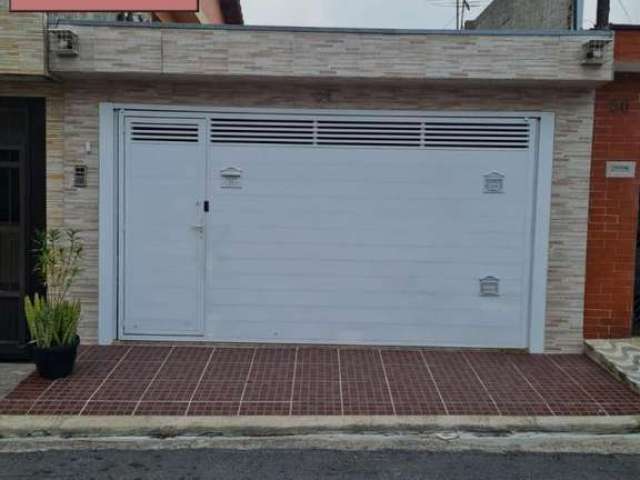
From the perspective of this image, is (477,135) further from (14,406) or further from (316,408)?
(14,406)

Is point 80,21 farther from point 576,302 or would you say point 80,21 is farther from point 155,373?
point 576,302

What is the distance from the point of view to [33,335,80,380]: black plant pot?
576 centimetres

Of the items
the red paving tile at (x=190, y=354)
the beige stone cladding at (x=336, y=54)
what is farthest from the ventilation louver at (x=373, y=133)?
the red paving tile at (x=190, y=354)

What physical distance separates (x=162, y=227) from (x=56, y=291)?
1274mm

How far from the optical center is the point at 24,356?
658 centimetres

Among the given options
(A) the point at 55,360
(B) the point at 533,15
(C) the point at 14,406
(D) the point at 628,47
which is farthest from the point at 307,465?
(B) the point at 533,15

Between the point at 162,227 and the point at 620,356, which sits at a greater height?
the point at 162,227

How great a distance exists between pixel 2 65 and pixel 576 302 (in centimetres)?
613

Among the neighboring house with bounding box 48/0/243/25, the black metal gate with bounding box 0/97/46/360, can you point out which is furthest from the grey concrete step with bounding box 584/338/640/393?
the neighboring house with bounding box 48/0/243/25

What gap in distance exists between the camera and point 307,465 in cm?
445

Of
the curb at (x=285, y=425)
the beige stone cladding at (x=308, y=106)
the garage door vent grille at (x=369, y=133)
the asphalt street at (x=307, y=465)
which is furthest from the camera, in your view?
the garage door vent grille at (x=369, y=133)

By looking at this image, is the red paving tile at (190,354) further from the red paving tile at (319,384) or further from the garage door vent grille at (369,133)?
the garage door vent grille at (369,133)

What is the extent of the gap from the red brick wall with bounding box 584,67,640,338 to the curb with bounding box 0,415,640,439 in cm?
195

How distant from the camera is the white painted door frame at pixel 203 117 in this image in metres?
6.71
